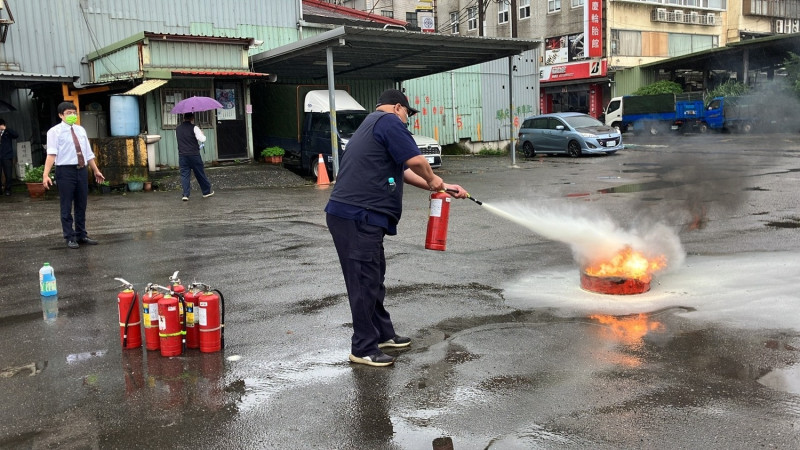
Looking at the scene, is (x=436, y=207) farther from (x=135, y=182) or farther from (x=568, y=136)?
(x=568, y=136)

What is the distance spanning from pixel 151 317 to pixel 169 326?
0.22 m

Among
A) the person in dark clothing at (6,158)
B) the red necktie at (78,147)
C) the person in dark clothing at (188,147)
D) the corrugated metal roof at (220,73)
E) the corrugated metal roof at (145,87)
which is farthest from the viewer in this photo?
the corrugated metal roof at (220,73)

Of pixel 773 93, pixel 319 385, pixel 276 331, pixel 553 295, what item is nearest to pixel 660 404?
pixel 319 385

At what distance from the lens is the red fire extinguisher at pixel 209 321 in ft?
16.5

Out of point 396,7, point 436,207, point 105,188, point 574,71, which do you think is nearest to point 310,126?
point 105,188

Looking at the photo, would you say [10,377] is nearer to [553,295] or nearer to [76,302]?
[76,302]

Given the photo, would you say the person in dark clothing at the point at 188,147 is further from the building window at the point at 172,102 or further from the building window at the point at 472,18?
the building window at the point at 472,18

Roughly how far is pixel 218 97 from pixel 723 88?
27.1 meters

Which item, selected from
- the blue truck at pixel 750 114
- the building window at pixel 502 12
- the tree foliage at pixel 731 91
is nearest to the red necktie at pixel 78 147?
the blue truck at pixel 750 114

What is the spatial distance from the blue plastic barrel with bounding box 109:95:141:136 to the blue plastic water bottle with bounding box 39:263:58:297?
38.9 ft

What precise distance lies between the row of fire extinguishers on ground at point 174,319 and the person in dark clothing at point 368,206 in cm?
104

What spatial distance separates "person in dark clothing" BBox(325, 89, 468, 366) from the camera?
4.79 meters

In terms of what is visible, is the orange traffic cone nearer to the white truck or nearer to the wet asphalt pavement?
the white truck

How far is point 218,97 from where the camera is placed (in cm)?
2086
